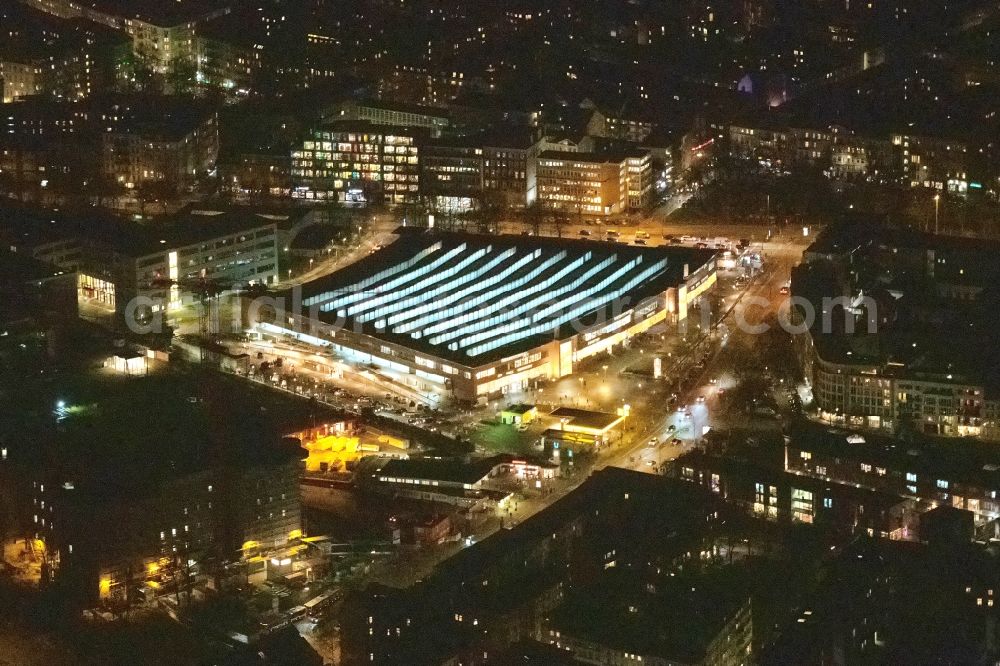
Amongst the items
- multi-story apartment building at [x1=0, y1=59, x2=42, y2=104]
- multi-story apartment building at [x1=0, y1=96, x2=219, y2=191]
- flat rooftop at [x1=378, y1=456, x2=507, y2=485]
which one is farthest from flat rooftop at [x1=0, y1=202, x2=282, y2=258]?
flat rooftop at [x1=378, y1=456, x2=507, y2=485]

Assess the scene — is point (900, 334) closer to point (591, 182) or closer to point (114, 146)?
point (591, 182)

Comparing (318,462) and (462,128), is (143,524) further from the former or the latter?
(462,128)

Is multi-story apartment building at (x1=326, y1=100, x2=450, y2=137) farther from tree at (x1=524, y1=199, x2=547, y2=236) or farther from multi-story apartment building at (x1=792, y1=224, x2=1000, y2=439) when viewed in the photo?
multi-story apartment building at (x1=792, y1=224, x2=1000, y2=439)

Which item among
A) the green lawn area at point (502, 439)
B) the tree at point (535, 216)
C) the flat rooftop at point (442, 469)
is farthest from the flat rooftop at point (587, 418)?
the tree at point (535, 216)

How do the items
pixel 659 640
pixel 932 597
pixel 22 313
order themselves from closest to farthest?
1. pixel 659 640
2. pixel 932 597
3. pixel 22 313

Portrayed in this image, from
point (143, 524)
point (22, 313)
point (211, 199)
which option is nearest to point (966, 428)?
point (143, 524)

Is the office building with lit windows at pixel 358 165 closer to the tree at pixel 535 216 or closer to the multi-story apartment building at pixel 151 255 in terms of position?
the tree at pixel 535 216
